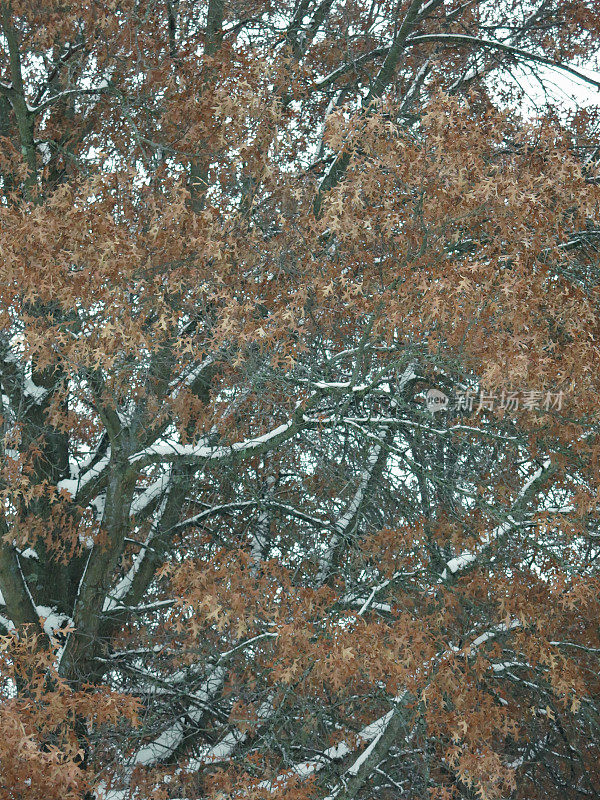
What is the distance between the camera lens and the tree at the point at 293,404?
18.5ft

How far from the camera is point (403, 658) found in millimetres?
6125

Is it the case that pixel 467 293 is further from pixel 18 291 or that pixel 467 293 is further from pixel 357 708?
pixel 357 708

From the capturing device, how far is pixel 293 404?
6.92m

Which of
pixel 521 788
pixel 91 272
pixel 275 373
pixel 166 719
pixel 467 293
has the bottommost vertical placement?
pixel 521 788

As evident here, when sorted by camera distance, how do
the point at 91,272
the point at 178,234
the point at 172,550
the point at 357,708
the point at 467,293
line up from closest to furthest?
the point at 467,293 < the point at 91,272 < the point at 178,234 < the point at 357,708 < the point at 172,550

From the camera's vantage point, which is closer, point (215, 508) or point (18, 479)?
point (18, 479)

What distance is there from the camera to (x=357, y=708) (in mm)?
7426

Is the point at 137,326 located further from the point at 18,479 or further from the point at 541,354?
the point at 541,354

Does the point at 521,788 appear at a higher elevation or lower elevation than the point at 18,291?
lower

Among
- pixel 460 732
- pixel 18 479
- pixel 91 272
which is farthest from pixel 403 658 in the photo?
pixel 91 272

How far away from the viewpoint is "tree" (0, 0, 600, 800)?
18.5 ft

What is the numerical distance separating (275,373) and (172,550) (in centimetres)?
281

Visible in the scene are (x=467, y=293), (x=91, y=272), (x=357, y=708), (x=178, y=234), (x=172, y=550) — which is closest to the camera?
(x=467, y=293)

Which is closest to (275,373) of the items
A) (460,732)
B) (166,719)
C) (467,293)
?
(467,293)
